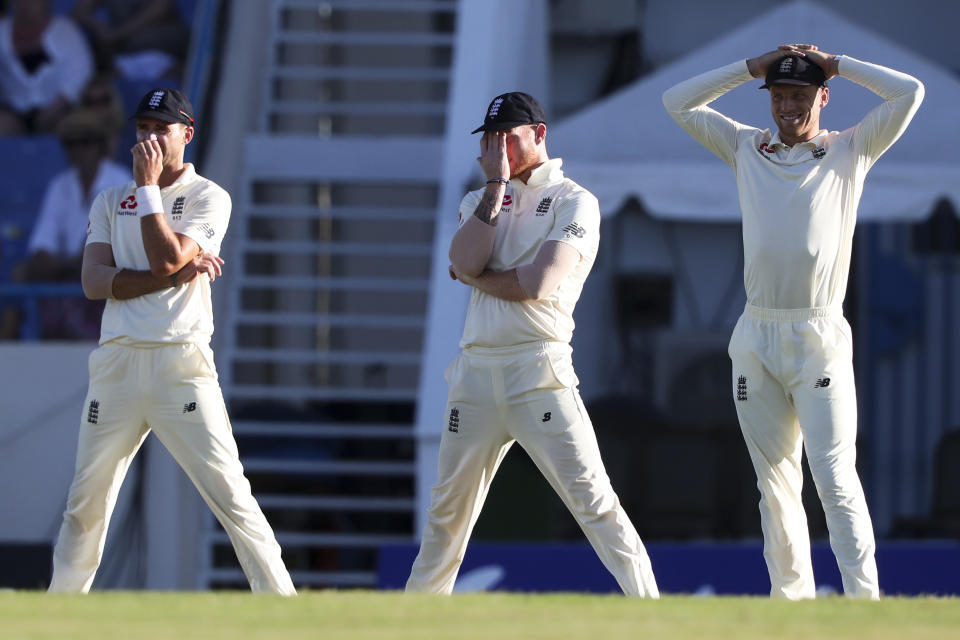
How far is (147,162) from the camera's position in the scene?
17.4 ft

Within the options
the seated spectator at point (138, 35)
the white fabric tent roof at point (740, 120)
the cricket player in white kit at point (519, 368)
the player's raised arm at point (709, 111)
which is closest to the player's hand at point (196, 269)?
the cricket player in white kit at point (519, 368)

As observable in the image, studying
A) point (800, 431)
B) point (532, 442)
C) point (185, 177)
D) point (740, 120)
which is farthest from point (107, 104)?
point (800, 431)

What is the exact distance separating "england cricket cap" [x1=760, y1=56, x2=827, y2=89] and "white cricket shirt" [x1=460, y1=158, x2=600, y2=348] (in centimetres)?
75

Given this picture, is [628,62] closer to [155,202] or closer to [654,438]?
[654,438]

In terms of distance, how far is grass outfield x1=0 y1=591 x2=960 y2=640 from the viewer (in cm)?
375

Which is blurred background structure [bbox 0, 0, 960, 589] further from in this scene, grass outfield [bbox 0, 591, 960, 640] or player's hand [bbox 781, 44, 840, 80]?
grass outfield [bbox 0, 591, 960, 640]

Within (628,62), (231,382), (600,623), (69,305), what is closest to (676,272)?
(628,62)

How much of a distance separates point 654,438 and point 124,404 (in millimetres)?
5907

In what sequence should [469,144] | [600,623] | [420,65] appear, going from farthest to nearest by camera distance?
1. [420,65]
2. [469,144]
3. [600,623]

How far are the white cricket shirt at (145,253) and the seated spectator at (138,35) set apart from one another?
6.93 meters

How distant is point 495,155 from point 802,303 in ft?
3.80

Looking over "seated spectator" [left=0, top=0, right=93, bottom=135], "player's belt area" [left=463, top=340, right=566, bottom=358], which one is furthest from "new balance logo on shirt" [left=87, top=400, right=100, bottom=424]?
"seated spectator" [left=0, top=0, right=93, bottom=135]

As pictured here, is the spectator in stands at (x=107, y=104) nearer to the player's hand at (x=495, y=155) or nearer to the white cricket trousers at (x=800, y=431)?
the player's hand at (x=495, y=155)

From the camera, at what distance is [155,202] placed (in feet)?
17.2
